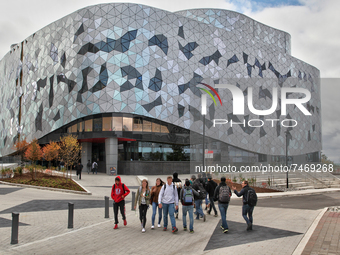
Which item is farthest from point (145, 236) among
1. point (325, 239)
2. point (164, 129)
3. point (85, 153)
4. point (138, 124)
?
point (85, 153)

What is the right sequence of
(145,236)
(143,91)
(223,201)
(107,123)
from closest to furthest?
1. (145,236)
2. (223,201)
3. (107,123)
4. (143,91)

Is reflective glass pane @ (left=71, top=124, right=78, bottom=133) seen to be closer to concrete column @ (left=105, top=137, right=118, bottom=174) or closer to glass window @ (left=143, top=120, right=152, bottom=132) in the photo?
concrete column @ (left=105, top=137, right=118, bottom=174)

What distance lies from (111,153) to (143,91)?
9.56m

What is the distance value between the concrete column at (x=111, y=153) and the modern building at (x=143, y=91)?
132 millimetres

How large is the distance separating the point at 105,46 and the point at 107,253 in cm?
3779

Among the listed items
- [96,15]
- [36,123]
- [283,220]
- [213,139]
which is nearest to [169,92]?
[213,139]

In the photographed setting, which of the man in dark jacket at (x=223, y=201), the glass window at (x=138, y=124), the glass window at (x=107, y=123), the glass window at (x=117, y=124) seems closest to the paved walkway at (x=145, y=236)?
the man in dark jacket at (x=223, y=201)

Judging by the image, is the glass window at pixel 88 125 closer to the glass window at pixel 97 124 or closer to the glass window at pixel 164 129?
the glass window at pixel 97 124

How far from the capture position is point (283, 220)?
36.2ft

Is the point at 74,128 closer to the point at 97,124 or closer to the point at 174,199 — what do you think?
the point at 97,124

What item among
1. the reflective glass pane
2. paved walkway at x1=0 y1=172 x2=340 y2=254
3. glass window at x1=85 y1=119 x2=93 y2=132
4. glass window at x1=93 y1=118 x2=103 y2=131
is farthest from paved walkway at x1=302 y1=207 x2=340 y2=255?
the reflective glass pane

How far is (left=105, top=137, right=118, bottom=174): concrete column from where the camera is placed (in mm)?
39875

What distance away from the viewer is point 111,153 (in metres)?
40.2

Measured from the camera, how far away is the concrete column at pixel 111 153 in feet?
131
